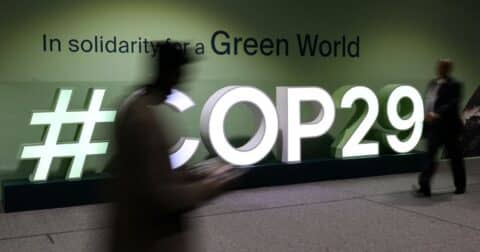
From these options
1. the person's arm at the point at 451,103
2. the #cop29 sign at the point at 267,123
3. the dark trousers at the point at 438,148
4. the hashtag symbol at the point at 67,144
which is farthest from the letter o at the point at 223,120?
the person's arm at the point at 451,103

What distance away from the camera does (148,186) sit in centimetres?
184

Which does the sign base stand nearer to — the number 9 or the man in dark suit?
the number 9

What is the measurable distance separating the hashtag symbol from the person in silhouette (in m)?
4.28

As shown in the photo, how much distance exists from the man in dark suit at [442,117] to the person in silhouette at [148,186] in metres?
4.82

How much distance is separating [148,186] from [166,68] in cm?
46

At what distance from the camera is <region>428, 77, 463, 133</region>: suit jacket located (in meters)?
6.16

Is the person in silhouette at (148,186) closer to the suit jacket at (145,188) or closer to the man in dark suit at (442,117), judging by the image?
the suit jacket at (145,188)

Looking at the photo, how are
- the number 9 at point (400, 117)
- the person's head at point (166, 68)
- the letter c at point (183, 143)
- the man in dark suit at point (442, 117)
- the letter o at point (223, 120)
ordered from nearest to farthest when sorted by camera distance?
1. the person's head at point (166, 68)
2. the man in dark suit at point (442, 117)
3. the letter c at point (183, 143)
4. the letter o at point (223, 120)
5. the number 9 at point (400, 117)

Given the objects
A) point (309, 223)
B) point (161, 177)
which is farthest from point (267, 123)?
point (161, 177)

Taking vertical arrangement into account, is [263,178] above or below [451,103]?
below

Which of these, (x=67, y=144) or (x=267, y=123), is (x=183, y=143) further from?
(x=67, y=144)

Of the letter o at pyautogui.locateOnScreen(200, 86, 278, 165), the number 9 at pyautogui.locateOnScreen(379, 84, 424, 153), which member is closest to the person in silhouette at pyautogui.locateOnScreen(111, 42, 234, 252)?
the letter o at pyautogui.locateOnScreen(200, 86, 278, 165)

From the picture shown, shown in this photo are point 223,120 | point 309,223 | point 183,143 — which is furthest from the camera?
point 223,120

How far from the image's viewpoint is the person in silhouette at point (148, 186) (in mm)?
1843
